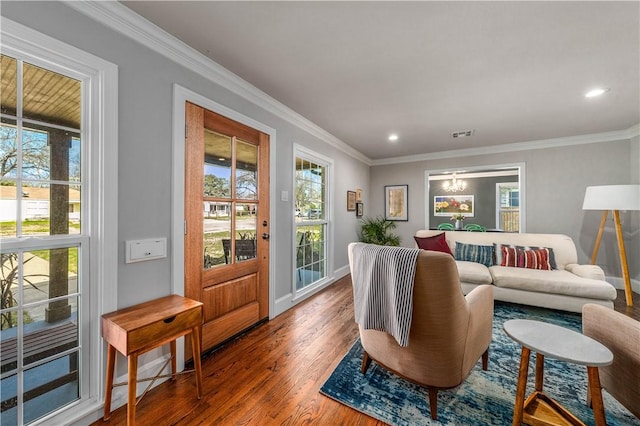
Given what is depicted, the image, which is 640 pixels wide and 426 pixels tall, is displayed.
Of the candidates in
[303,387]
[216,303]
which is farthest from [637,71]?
[216,303]

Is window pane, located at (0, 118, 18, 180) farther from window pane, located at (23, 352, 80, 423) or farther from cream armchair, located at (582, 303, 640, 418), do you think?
cream armchair, located at (582, 303, 640, 418)

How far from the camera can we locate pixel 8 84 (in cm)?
119

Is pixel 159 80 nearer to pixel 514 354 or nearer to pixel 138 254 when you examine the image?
pixel 138 254

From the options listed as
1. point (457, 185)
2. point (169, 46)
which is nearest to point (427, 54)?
point (169, 46)

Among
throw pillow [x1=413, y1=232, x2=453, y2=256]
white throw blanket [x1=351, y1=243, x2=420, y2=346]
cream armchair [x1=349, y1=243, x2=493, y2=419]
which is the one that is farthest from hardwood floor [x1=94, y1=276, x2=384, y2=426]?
throw pillow [x1=413, y1=232, x2=453, y2=256]

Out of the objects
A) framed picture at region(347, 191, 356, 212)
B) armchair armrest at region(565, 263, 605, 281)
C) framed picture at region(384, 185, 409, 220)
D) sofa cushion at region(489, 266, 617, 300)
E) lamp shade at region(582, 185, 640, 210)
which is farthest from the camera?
framed picture at region(384, 185, 409, 220)

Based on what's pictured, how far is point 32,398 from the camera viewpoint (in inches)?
50.9

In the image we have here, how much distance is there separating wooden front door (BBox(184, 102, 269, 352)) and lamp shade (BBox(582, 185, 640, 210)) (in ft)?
13.6

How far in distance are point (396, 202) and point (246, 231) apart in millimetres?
3841

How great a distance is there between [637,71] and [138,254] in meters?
4.17

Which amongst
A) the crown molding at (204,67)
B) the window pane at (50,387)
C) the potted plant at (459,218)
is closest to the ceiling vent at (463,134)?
the crown molding at (204,67)

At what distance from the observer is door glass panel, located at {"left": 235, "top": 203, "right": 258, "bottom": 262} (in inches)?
94.0

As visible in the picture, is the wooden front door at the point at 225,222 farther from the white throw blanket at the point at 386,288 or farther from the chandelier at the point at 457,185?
the chandelier at the point at 457,185

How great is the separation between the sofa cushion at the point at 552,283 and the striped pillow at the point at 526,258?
111 mm
